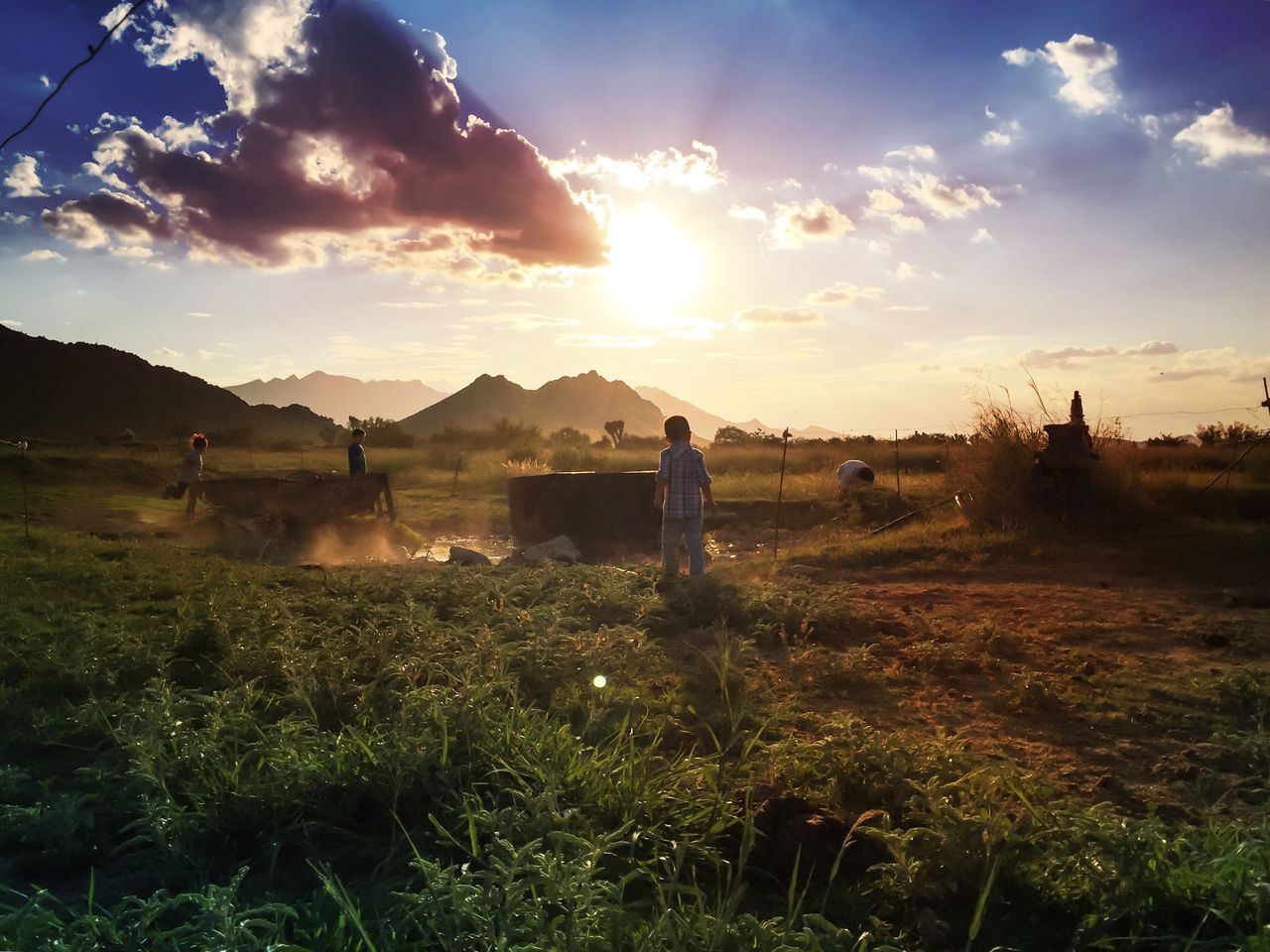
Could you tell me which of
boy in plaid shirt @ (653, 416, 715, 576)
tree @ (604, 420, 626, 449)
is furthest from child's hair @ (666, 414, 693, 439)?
tree @ (604, 420, 626, 449)

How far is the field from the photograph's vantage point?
2.54 m

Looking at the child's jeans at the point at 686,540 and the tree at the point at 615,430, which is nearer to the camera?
the child's jeans at the point at 686,540

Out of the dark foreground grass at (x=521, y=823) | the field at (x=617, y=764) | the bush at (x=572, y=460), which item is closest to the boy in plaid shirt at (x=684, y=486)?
the field at (x=617, y=764)

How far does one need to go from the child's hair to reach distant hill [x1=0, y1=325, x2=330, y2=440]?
4861 cm

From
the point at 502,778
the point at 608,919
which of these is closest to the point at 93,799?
the point at 502,778

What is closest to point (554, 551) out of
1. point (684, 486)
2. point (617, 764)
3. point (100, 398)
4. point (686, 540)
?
point (686, 540)

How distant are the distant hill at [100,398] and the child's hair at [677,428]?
159ft

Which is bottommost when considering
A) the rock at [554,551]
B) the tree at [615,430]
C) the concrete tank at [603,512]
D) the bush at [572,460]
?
the rock at [554,551]

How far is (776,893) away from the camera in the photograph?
299cm

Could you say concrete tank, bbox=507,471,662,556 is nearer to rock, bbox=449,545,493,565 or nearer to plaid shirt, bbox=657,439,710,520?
rock, bbox=449,545,493,565

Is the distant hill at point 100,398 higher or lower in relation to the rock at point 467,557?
higher

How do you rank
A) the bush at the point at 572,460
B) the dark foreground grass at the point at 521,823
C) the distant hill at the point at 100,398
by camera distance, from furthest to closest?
the distant hill at the point at 100,398 → the bush at the point at 572,460 → the dark foreground grass at the point at 521,823

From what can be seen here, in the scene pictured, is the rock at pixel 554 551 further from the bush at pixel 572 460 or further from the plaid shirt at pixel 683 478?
the bush at pixel 572 460

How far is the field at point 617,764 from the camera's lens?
2.54 m
